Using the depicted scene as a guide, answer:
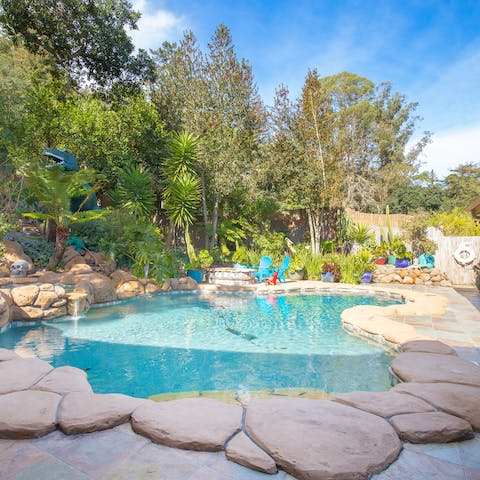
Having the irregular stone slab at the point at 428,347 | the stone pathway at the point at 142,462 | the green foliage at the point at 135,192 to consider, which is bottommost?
the irregular stone slab at the point at 428,347

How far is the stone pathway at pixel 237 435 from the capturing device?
1888mm

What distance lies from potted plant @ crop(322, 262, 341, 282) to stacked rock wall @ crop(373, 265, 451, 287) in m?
1.45

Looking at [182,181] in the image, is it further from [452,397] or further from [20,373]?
[452,397]

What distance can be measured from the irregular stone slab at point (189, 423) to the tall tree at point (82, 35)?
1025 centimetres

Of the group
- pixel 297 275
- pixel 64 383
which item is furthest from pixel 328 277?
pixel 64 383

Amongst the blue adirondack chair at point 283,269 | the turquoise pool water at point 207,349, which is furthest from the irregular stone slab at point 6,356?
the blue adirondack chair at point 283,269

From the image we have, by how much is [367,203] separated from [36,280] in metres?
21.5

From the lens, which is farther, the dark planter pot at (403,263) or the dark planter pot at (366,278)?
the dark planter pot at (403,263)

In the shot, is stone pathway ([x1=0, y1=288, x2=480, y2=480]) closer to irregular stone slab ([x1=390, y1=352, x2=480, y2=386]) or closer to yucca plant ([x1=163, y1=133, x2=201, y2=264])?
irregular stone slab ([x1=390, y1=352, x2=480, y2=386])

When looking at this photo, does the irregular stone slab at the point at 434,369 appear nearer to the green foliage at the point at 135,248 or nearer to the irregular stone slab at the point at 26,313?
the irregular stone slab at the point at 26,313

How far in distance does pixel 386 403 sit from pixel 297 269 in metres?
10.5

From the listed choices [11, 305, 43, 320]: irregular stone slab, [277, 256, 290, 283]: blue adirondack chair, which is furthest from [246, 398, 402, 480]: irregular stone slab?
[277, 256, 290, 283]: blue adirondack chair

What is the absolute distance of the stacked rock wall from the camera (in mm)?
11953

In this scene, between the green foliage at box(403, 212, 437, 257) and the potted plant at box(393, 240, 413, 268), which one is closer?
the potted plant at box(393, 240, 413, 268)
